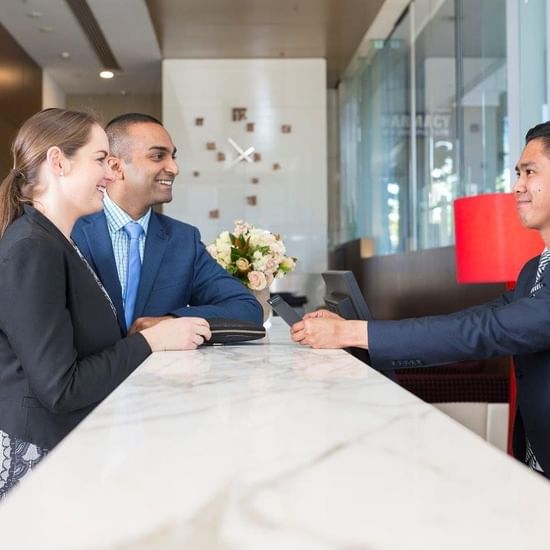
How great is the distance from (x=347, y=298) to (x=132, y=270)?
71 cm

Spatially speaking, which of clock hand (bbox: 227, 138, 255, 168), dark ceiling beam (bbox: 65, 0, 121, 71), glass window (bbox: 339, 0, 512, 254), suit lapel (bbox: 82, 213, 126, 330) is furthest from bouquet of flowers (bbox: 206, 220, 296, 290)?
clock hand (bbox: 227, 138, 255, 168)

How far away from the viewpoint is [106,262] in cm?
244

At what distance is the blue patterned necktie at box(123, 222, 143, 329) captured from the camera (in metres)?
2.47

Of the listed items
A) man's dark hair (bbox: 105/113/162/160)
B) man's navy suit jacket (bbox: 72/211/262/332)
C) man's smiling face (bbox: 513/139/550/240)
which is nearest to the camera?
man's smiling face (bbox: 513/139/550/240)

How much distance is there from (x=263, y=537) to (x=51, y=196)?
54.0 inches

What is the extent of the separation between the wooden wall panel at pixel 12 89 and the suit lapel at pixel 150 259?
8.03 metres

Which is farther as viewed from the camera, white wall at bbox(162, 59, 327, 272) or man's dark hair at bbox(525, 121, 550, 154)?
white wall at bbox(162, 59, 327, 272)

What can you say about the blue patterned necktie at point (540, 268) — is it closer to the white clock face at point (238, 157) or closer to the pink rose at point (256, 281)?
the pink rose at point (256, 281)

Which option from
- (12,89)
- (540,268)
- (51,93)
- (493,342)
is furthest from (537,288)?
(51,93)

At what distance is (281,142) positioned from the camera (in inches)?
468

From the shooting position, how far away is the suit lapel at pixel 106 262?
2.42 meters

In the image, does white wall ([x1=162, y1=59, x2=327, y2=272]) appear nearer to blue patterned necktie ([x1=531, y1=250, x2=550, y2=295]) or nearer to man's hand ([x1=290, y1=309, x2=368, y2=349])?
blue patterned necktie ([x1=531, y1=250, x2=550, y2=295])

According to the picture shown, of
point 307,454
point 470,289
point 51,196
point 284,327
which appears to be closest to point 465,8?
point 470,289

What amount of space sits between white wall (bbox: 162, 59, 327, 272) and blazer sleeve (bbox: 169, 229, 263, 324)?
359 inches
